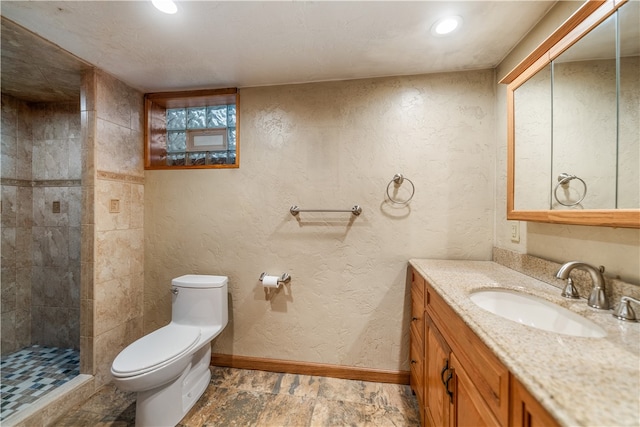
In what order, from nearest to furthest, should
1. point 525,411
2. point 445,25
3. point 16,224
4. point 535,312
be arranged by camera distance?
point 525,411 → point 535,312 → point 445,25 → point 16,224

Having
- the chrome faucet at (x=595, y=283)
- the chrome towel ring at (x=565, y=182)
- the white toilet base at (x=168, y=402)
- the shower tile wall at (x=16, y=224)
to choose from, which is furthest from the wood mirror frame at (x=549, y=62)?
the shower tile wall at (x=16, y=224)

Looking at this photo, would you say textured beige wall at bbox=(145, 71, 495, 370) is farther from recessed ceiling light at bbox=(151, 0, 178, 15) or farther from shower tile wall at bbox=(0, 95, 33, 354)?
shower tile wall at bbox=(0, 95, 33, 354)

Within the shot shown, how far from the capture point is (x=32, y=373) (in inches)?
70.7

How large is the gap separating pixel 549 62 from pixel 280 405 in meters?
2.32

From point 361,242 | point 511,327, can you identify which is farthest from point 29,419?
point 511,327

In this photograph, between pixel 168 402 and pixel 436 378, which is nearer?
pixel 436 378

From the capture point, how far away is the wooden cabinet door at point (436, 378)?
990 mm

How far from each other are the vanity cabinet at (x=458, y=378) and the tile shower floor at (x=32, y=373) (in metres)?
2.35

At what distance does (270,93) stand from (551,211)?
185 centimetres

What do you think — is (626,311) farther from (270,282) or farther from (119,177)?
(119,177)

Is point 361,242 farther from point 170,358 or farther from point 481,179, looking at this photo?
point 170,358

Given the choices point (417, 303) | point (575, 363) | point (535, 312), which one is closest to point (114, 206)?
point (417, 303)

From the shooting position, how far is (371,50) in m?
1.48

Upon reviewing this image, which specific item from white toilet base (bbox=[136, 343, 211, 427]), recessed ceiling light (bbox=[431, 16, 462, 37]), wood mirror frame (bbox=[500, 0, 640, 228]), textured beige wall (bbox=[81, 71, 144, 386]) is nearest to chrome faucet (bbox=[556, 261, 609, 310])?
wood mirror frame (bbox=[500, 0, 640, 228])
